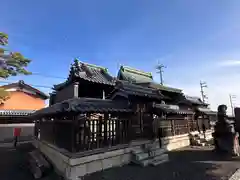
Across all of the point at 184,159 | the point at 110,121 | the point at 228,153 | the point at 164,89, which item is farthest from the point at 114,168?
the point at 164,89

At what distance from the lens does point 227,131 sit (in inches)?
416

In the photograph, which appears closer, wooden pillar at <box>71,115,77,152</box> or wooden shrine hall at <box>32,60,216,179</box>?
wooden pillar at <box>71,115,77,152</box>

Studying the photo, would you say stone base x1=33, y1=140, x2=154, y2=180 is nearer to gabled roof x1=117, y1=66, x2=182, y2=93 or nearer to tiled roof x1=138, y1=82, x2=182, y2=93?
tiled roof x1=138, y1=82, x2=182, y2=93

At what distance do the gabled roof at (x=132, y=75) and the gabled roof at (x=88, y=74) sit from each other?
155 inches

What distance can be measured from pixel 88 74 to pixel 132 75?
8703mm

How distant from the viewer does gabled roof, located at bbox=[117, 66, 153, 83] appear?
20.6 meters

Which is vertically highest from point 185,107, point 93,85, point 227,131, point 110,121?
point 93,85

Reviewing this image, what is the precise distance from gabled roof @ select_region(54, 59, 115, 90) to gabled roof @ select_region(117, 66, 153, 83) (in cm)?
394

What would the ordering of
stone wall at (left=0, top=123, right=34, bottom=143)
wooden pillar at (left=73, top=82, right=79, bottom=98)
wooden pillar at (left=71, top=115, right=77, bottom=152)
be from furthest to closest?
stone wall at (left=0, top=123, right=34, bottom=143) → wooden pillar at (left=73, top=82, right=79, bottom=98) → wooden pillar at (left=71, top=115, right=77, bottom=152)

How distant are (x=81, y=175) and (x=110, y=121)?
9.49ft

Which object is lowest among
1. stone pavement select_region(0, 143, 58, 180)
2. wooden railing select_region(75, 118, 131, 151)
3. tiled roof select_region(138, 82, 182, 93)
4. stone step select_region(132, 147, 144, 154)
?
stone pavement select_region(0, 143, 58, 180)

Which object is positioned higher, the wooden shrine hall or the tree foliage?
the tree foliage

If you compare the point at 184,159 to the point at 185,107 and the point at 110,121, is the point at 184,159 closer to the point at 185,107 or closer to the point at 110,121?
the point at 110,121

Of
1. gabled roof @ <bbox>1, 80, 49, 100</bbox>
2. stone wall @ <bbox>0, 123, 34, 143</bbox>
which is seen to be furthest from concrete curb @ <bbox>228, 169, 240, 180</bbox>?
gabled roof @ <bbox>1, 80, 49, 100</bbox>
